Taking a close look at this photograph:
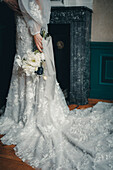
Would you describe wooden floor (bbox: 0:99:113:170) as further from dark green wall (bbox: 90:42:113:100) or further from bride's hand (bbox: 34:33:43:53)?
dark green wall (bbox: 90:42:113:100)

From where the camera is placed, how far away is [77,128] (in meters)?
2.53

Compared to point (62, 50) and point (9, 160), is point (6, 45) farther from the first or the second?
point (9, 160)

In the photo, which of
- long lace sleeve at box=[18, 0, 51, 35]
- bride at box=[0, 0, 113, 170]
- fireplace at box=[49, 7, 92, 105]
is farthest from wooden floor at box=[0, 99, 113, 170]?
fireplace at box=[49, 7, 92, 105]

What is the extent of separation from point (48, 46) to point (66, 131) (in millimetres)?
1008

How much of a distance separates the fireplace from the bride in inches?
23.7

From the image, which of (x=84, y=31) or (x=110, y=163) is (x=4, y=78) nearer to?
(x=84, y=31)

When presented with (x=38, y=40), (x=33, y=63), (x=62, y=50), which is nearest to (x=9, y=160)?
(x=33, y=63)

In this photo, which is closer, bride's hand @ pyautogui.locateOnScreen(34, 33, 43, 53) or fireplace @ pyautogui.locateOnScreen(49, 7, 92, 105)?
bride's hand @ pyautogui.locateOnScreen(34, 33, 43, 53)

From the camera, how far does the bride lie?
6.59ft

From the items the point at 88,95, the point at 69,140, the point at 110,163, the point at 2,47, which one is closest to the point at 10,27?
the point at 2,47

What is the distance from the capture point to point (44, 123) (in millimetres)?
2502

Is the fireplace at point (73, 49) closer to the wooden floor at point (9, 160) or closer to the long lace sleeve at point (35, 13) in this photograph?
the long lace sleeve at point (35, 13)

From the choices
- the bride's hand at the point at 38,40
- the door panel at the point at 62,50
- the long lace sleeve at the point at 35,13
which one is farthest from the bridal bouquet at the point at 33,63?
the door panel at the point at 62,50

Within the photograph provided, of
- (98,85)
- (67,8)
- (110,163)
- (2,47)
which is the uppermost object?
(67,8)
